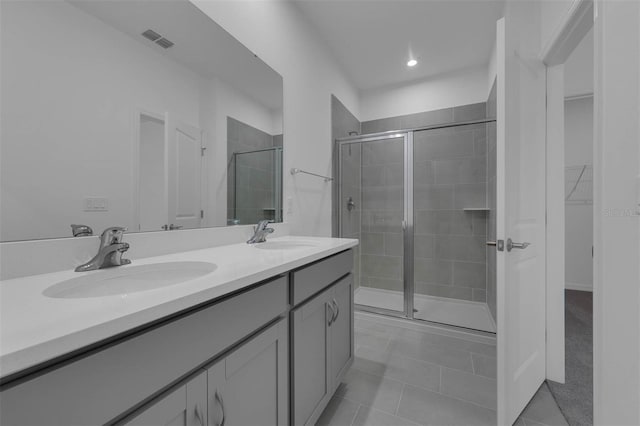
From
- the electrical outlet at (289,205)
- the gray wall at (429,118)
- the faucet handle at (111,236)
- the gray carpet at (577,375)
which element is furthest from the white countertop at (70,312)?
the gray wall at (429,118)

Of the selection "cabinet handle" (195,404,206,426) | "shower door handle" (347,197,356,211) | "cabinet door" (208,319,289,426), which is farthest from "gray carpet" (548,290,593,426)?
"shower door handle" (347,197,356,211)

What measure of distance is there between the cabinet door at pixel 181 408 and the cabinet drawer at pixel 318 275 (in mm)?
418

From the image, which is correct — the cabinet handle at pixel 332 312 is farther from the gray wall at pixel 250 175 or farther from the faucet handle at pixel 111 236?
the faucet handle at pixel 111 236

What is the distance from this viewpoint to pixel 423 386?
155 cm

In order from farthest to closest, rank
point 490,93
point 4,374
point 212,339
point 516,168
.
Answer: point 490,93 < point 516,168 < point 212,339 < point 4,374

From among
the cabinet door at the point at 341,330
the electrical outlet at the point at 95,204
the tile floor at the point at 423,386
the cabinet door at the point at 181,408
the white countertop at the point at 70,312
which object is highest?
the electrical outlet at the point at 95,204

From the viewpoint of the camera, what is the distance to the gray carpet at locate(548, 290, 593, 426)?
1338mm

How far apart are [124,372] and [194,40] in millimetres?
1367

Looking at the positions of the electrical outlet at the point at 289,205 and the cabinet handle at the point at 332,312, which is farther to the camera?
the electrical outlet at the point at 289,205

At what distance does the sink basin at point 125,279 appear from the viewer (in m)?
0.70

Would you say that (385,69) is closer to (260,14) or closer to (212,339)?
(260,14)
